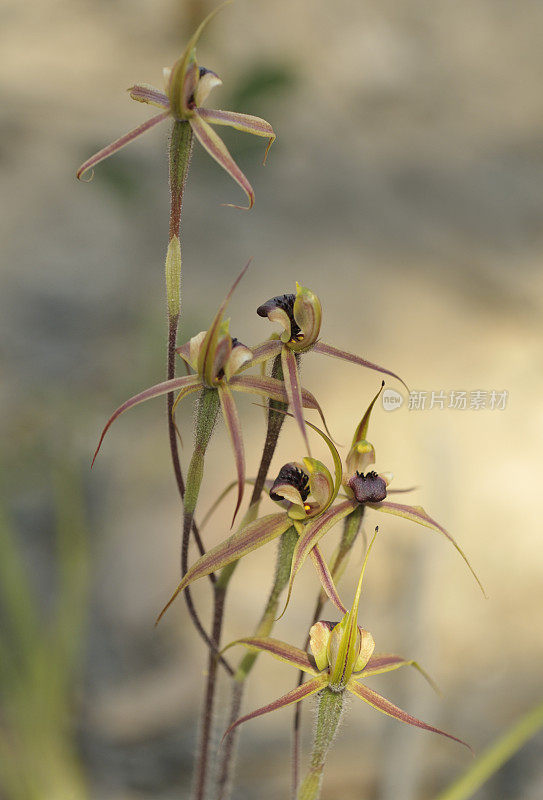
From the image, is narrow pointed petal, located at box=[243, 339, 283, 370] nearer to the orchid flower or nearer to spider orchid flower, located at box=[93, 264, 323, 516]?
spider orchid flower, located at box=[93, 264, 323, 516]

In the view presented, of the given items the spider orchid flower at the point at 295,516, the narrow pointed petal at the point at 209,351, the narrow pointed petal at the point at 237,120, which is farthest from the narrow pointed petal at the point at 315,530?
the narrow pointed petal at the point at 237,120

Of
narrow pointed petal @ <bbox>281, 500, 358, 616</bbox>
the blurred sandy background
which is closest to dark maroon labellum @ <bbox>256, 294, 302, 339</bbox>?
narrow pointed petal @ <bbox>281, 500, 358, 616</bbox>

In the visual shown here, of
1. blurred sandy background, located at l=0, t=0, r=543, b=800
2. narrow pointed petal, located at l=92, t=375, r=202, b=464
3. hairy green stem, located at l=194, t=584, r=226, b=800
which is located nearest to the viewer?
narrow pointed petal, located at l=92, t=375, r=202, b=464

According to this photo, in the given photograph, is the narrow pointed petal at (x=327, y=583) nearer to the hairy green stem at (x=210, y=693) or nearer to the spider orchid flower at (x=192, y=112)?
the hairy green stem at (x=210, y=693)

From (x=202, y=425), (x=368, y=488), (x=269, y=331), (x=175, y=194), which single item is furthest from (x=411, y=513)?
(x=269, y=331)

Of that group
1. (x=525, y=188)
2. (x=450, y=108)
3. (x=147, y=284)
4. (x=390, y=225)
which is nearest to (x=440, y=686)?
(x=147, y=284)

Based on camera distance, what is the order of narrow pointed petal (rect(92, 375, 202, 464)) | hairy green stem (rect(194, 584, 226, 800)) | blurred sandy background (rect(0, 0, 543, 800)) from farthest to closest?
blurred sandy background (rect(0, 0, 543, 800))
hairy green stem (rect(194, 584, 226, 800))
narrow pointed petal (rect(92, 375, 202, 464))

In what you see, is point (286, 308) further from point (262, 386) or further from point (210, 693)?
point (210, 693)
